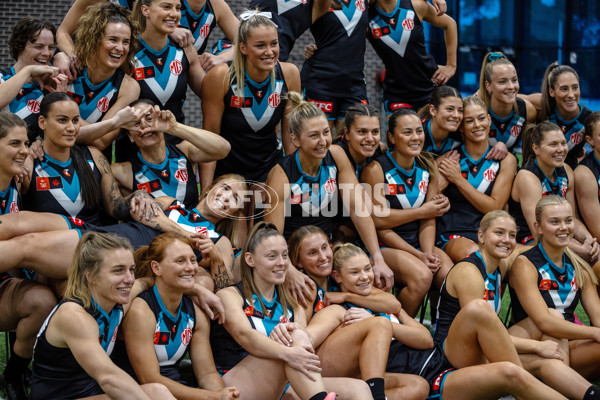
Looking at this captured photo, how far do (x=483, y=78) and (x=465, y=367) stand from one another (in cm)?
231

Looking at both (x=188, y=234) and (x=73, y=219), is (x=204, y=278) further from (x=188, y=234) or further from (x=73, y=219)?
(x=73, y=219)

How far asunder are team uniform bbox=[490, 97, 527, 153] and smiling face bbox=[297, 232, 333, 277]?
1750 millimetres

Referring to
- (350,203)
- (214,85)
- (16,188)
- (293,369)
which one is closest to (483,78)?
(350,203)

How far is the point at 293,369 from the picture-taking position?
137 inches

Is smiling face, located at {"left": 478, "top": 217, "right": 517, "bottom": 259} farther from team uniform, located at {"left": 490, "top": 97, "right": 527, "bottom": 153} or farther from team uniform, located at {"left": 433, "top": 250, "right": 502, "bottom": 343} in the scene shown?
team uniform, located at {"left": 490, "top": 97, "right": 527, "bottom": 153}

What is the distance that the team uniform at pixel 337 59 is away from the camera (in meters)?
5.17

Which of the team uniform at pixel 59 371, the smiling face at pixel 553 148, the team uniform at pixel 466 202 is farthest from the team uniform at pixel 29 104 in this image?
the smiling face at pixel 553 148

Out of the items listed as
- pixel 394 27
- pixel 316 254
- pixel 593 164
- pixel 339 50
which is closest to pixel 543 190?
pixel 593 164

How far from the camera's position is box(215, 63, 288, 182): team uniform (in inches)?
181

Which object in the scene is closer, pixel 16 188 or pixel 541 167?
pixel 16 188

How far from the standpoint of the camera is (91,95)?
434 centimetres

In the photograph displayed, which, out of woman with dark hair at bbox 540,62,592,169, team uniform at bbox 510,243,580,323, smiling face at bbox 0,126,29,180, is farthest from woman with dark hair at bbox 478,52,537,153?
smiling face at bbox 0,126,29,180

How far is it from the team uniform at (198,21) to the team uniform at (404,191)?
4.62 ft

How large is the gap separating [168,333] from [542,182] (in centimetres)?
267
